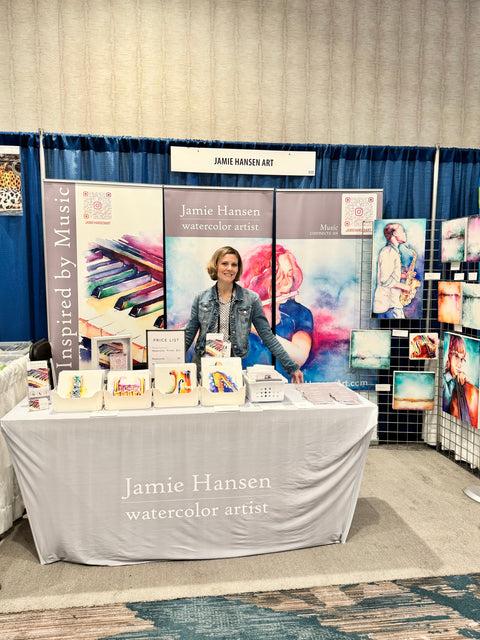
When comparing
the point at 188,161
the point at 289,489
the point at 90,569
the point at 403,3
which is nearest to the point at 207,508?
the point at 289,489

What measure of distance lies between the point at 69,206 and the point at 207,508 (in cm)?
239

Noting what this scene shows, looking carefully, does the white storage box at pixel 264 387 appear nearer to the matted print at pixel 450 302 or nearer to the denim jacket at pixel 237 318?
the denim jacket at pixel 237 318

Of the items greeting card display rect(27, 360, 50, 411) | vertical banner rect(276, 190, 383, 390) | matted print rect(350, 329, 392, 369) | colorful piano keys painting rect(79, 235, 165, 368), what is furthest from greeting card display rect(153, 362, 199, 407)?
matted print rect(350, 329, 392, 369)

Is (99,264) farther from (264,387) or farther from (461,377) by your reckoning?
(461,377)

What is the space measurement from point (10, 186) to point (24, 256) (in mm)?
538

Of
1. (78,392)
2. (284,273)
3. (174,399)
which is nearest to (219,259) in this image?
(284,273)

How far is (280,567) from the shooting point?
220cm

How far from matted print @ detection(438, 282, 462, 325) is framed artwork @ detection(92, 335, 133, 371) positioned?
2.25 m

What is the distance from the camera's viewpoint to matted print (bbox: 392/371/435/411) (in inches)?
145

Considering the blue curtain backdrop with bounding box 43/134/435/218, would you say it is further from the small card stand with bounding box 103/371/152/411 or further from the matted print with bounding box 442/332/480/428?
the small card stand with bounding box 103/371/152/411

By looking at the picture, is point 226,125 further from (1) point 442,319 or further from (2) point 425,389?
(2) point 425,389

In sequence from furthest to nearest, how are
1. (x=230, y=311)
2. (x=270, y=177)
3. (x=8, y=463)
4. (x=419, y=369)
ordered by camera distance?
1. (x=419, y=369)
2. (x=270, y=177)
3. (x=230, y=311)
4. (x=8, y=463)

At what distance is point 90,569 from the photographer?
219cm

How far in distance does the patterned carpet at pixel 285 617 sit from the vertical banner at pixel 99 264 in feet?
6.41
